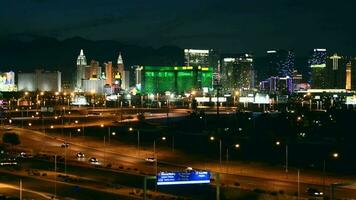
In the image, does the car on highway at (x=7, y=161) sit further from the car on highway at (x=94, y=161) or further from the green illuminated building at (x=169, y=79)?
the green illuminated building at (x=169, y=79)

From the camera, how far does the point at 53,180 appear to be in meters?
32.9

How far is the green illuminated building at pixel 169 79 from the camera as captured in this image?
164500 millimetres

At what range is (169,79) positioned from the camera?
16538cm

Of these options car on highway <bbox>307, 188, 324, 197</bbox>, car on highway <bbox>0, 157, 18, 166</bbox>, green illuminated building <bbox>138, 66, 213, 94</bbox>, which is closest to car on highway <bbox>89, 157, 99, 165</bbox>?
car on highway <bbox>0, 157, 18, 166</bbox>

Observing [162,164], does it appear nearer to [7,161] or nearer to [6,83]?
[7,161]

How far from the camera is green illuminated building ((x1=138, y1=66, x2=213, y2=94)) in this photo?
164 metres

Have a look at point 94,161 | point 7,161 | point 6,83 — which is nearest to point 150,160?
point 94,161

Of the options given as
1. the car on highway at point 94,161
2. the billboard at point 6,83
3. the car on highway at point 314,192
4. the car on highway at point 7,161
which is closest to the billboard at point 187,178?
the car on highway at point 314,192

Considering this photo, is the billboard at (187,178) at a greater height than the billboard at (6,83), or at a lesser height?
lesser

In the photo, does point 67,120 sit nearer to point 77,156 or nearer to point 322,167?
point 77,156

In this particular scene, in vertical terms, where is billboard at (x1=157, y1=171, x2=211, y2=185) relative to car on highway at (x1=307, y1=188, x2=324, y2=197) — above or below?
above

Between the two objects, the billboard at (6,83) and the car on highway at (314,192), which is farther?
the billboard at (6,83)

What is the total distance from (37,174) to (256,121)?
41.2 metres

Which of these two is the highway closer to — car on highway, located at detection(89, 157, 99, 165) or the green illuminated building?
car on highway, located at detection(89, 157, 99, 165)
